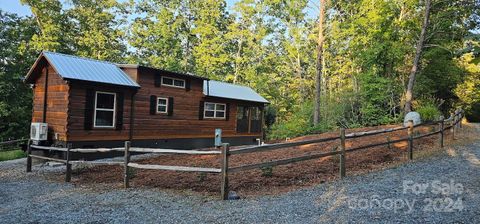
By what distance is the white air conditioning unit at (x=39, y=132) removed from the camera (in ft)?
41.4

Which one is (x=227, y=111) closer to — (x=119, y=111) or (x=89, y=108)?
(x=119, y=111)

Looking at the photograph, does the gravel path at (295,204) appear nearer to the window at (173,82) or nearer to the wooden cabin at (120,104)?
Result: the wooden cabin at (120,104)

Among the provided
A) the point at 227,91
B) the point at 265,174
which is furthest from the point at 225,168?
the point at 227,91

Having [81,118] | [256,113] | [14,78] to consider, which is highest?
[14,78]

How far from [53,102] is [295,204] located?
37.6 ft

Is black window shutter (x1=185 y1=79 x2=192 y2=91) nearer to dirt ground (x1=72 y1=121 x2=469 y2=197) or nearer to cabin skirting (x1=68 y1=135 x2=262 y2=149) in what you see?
cabin skirting (x1=68 y1=135 x2=262 y2=149)

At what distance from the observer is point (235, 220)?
527 centimetres

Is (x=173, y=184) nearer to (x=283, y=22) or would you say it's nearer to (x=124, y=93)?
(x=124, y=93)

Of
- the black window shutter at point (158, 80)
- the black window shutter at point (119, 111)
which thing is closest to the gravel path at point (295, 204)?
the black window shutter at point (119, 111)

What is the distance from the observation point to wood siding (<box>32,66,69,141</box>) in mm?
12652

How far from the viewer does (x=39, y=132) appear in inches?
497

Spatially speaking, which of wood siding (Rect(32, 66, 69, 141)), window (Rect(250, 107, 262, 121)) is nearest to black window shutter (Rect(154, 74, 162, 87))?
wood siding (Rect(32, 66, 69, 141))

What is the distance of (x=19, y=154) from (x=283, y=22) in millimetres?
26456

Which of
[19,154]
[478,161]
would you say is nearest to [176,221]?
[478,161]
